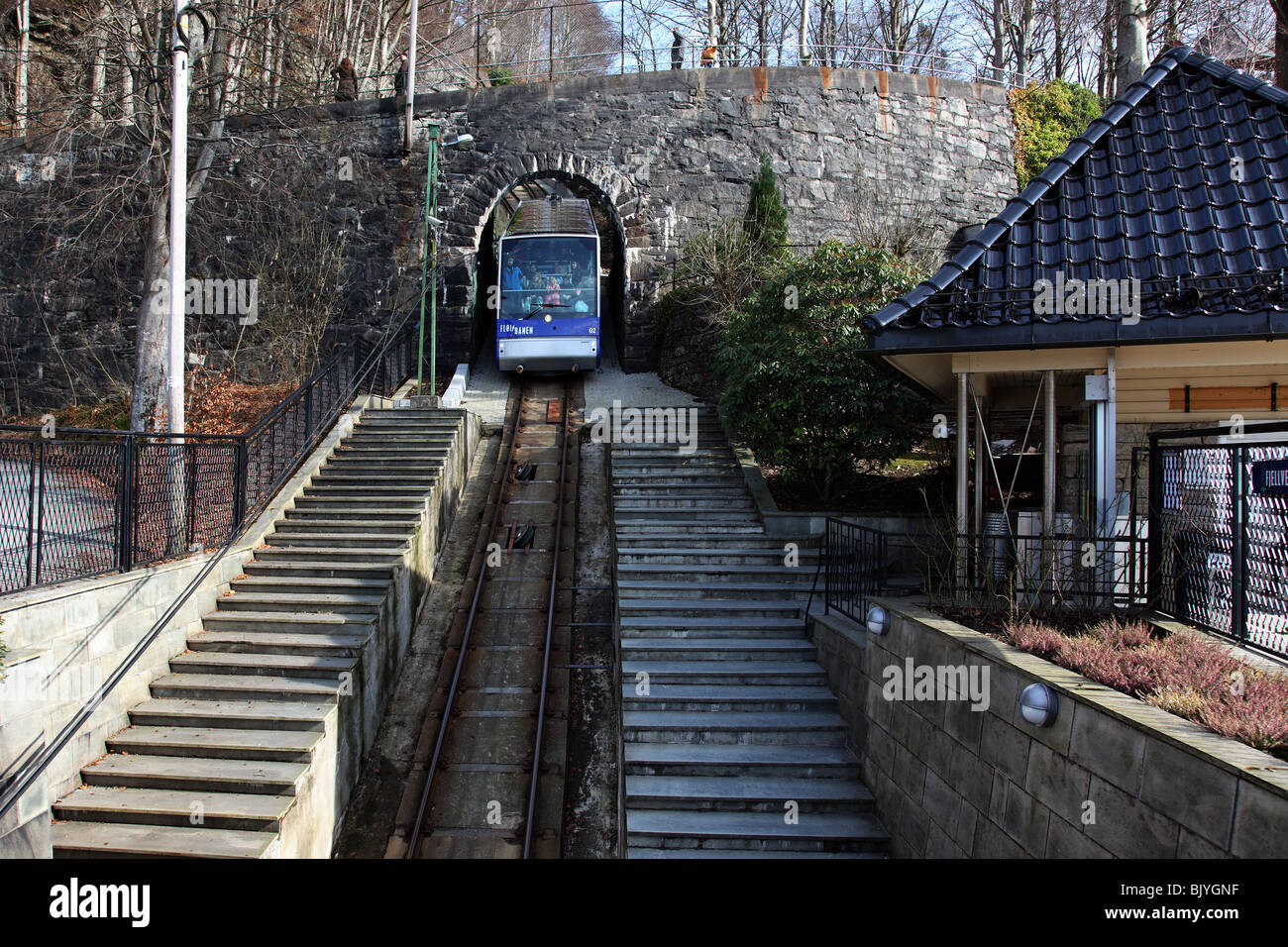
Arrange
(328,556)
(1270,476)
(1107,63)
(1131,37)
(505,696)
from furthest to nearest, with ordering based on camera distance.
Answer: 1. (1107,63)
2. (1131,37)
3. (328,556)
4. (505,696)
5. (1270,476)

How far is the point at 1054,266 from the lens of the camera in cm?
727

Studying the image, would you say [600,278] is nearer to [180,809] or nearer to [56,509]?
[56,509]

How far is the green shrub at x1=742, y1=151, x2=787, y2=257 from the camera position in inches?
681

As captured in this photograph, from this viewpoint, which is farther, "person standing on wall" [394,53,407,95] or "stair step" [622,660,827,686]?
"person standing on wall" [394,53,407,95]

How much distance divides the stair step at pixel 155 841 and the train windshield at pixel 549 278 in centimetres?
1226

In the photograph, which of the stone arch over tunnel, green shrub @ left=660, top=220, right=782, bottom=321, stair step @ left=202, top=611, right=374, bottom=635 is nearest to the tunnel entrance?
the stone arch over tunnel

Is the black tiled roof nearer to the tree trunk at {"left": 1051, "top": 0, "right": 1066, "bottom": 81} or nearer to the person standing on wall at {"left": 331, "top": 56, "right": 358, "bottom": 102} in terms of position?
the person standing on wall at {"left": 331, "top": 56, "right": 358, "bottom": 102}

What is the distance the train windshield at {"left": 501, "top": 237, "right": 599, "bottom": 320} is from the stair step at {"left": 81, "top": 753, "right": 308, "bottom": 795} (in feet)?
37.9

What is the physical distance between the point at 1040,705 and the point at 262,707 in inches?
267

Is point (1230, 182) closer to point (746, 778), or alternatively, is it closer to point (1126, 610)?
point (1126, 610)

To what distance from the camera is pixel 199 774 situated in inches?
279

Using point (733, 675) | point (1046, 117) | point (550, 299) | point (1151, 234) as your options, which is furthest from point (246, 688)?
point (1046, 117)

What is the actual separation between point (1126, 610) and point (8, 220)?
24.6 m
